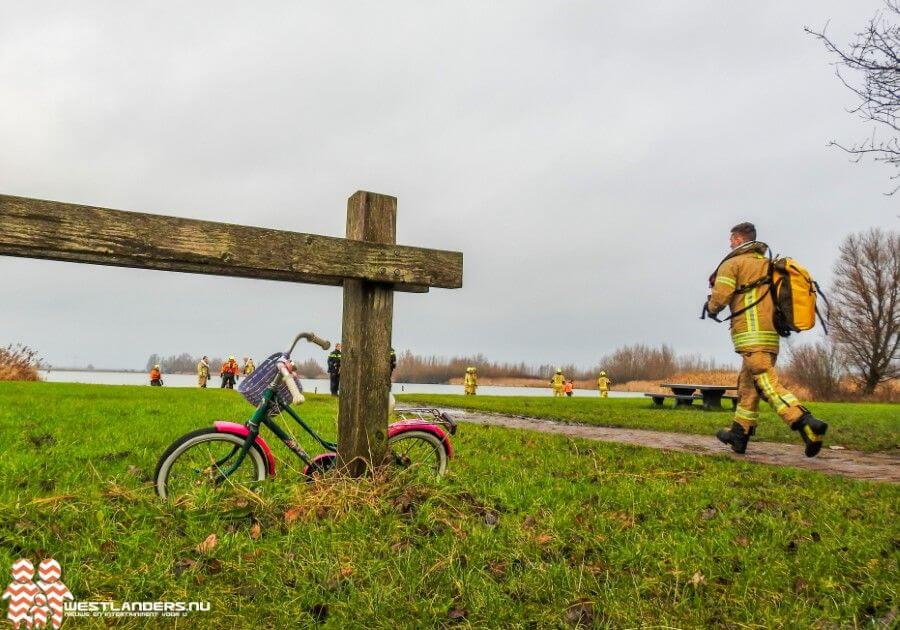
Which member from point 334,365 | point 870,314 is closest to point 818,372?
point 870,314

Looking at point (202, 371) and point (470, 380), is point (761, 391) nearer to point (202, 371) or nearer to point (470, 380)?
point (470, 380)

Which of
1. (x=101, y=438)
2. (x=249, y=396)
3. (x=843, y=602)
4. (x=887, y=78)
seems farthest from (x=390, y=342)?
(x=887, y=78)

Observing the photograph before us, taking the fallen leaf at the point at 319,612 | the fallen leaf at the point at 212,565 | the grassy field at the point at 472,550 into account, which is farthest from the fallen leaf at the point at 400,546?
the fallen leaf at the point at 212,565

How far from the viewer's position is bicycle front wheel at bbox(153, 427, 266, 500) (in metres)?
3.89

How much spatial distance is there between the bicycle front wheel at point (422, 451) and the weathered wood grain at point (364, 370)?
1.94 feet

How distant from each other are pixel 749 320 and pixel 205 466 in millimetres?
6520

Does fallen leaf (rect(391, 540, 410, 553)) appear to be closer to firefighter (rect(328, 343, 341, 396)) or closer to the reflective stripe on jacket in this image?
firefighter (rect(328, 343, 341, 396))

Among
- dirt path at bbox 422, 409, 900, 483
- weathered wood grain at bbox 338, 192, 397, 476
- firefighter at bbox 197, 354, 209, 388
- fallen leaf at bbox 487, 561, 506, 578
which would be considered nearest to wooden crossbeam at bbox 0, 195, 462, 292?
weathered wood grain at bbox 338, 192, 397, 476

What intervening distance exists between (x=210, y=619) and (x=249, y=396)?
195 cm

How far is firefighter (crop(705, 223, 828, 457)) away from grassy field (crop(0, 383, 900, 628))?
89.4 inches

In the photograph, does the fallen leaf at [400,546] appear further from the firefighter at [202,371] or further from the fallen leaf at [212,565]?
the firefighter at [202,371]

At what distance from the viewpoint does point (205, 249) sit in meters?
3.50

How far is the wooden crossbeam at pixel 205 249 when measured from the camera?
317 centimetres
